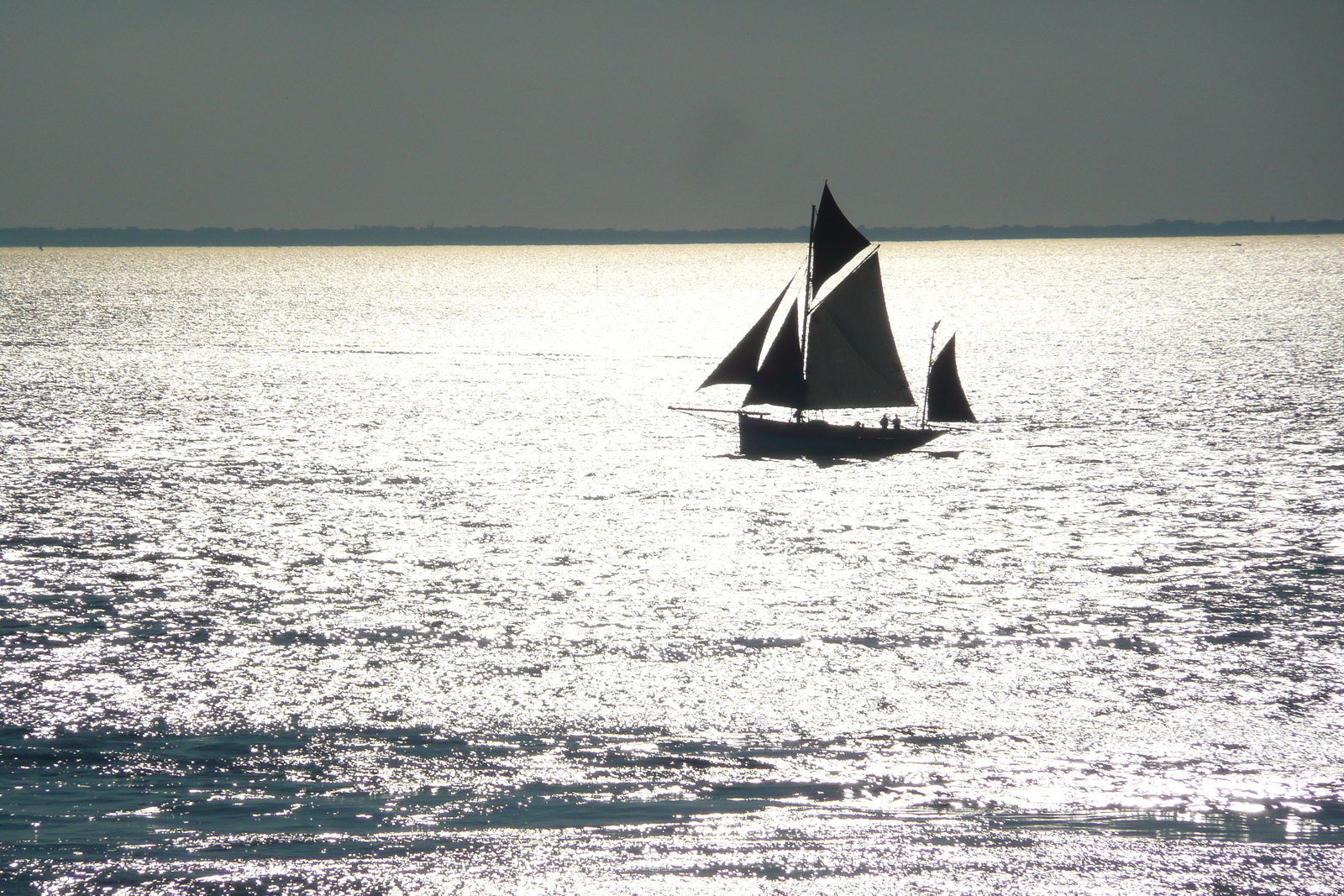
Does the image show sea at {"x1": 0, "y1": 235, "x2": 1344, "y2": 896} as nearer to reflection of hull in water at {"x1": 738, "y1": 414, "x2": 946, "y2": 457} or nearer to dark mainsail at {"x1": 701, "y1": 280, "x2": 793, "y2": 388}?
reflection of hull in water at {"x1": 738, "y1": 414, "x2": 946, "y2": 457}

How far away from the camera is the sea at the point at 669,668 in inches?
853

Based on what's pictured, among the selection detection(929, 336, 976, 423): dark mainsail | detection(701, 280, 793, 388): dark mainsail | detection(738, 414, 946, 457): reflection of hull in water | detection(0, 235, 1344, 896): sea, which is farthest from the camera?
detection(929, 336, 976, 423): dark mainsail

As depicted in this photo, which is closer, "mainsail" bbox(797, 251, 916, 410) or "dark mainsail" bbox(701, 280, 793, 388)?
"dark mainsail" bbox(701, 280, 793, 388)

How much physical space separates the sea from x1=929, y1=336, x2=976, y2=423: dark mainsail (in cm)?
303

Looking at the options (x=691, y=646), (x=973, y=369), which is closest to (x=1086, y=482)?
(x=691, y=646)

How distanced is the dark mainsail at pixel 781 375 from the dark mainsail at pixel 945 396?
26.1ft

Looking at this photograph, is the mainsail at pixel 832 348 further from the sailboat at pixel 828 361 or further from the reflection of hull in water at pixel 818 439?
the reflection of hull in water at pixel 818 439

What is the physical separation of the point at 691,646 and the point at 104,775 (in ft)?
47.4

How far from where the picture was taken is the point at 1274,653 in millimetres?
31922

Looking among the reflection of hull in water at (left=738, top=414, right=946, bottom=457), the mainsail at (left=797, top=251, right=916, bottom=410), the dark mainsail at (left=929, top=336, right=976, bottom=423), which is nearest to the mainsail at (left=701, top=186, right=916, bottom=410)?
the mainsail at (left=797, top=251, right=916, bottom=410)

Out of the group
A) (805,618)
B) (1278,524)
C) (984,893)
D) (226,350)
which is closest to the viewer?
(984,893)

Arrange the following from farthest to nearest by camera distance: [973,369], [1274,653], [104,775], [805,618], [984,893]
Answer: [973,369], [805,618], [1274,653], [104,775], [984,893]

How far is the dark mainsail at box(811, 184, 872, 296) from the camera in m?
61.8

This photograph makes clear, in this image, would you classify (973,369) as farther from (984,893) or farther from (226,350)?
(984,893)
